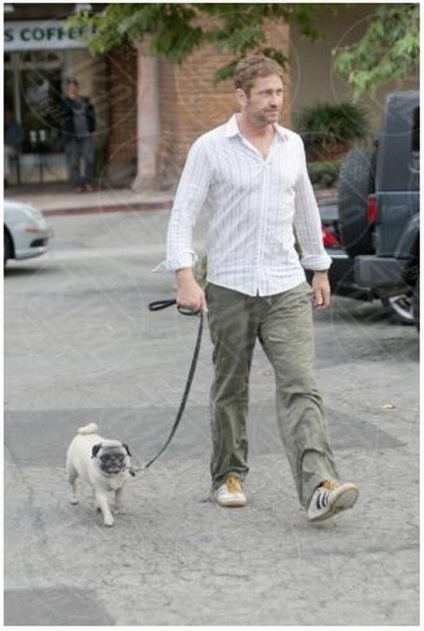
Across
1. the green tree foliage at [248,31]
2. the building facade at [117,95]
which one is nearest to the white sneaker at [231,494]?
the green tree foliage at [248,31]

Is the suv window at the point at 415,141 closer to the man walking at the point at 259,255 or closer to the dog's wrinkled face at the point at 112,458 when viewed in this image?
the man walking at the point at 259,255

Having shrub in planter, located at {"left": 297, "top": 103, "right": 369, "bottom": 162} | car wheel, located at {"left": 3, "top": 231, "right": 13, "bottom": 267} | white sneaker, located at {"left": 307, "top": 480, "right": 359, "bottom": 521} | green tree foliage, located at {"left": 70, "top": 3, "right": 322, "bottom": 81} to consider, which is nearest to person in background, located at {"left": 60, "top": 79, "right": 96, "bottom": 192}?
shrub in planter, located at {"left": 297, "top": 103, "right": 369, "bottom": 162}

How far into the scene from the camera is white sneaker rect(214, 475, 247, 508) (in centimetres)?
703

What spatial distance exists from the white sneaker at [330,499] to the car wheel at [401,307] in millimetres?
6388

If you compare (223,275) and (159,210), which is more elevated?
(223,275)

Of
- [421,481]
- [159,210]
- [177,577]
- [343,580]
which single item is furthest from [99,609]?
[159,210]

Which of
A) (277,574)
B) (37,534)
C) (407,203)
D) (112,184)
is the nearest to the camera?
(277,574)

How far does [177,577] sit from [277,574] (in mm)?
386

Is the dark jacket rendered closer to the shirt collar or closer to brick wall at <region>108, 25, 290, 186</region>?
brick wall at <region>108, 25, 290, 186</region>

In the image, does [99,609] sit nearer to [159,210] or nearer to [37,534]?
[37,534]

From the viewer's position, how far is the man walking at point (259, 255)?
6.66m

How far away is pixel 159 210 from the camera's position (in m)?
26.6

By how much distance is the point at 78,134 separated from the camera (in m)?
28.9

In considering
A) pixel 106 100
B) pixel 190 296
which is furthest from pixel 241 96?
pixel 106 100
